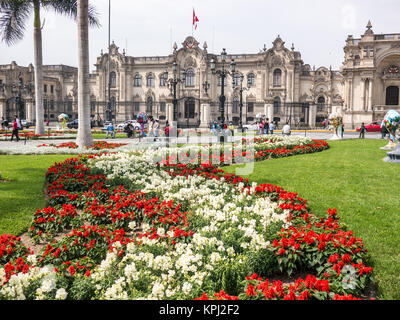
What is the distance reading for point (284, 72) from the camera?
168ft

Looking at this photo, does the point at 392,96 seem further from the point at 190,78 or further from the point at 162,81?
the point at 162,81

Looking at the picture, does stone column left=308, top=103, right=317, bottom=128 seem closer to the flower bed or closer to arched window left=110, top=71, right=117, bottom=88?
the flower bed

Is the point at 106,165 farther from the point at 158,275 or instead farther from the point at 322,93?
the point at 322,93

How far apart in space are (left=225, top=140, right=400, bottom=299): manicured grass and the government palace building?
849 inches

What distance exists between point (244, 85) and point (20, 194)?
4843 cm

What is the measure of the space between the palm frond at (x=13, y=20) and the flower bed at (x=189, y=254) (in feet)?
65.9

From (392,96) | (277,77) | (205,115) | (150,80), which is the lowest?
(205,115)

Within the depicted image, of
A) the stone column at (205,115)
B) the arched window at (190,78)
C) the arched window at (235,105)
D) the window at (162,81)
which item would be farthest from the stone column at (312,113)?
the window at (162,81)

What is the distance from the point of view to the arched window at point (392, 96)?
144 ft

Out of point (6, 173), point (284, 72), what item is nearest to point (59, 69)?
point (284, 72)

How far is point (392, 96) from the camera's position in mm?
44281

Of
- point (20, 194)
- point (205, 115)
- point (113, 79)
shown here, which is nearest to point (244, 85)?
point (205, 115)

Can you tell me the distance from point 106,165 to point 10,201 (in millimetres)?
3516

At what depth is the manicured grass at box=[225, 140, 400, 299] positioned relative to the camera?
4.63 metres
